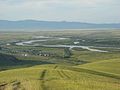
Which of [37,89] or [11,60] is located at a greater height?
[37,89]

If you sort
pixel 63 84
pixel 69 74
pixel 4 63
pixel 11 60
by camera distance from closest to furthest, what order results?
pixel 63 84 → pixel 69 74 → pixel 4 63 → pixel 11 60

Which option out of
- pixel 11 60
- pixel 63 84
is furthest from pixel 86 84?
pixel 11 60

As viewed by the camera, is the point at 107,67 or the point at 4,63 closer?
the point at 107,67

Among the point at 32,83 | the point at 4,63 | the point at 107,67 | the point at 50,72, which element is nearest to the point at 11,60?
the point at 4,63

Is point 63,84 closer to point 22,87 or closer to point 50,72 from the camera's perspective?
point 22,87

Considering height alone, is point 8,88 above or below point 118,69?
above

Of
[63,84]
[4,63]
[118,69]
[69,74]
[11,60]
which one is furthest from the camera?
[11,60]

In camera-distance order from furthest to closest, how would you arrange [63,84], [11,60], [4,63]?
[11,60], [4,63], [63,84]

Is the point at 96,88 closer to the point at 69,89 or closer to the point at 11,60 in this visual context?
the point at 69,89

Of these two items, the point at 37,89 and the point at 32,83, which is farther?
the point at 32,83
